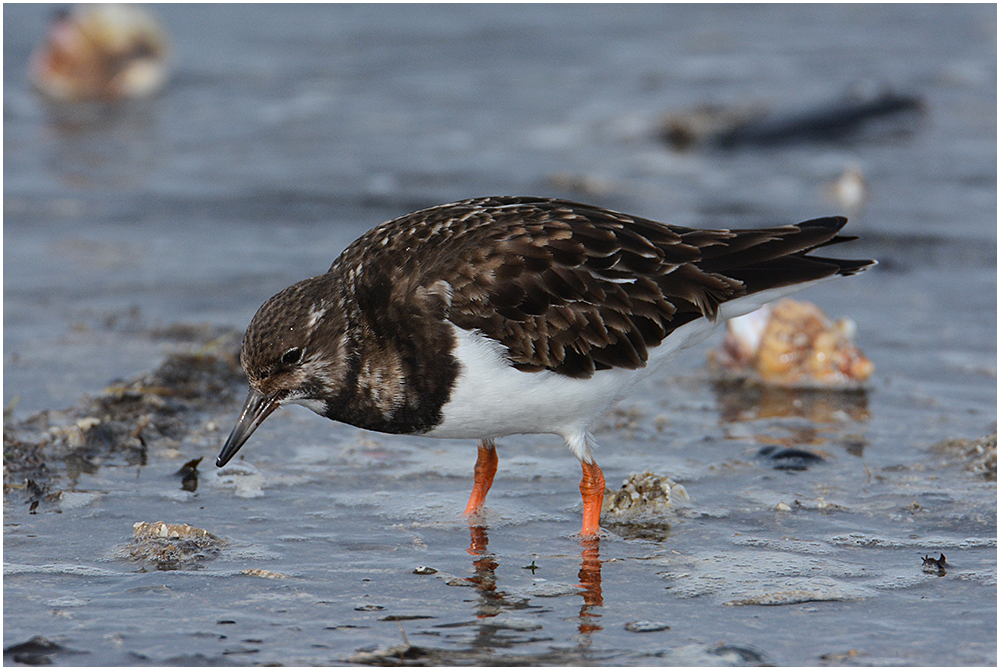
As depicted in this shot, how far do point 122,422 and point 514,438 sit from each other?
2.08 m

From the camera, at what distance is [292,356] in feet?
16.2

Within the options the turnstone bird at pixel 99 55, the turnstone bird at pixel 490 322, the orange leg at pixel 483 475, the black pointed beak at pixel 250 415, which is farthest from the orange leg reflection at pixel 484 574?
the turnstone bird at pixel 99 55

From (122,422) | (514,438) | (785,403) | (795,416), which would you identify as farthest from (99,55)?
(795,416)

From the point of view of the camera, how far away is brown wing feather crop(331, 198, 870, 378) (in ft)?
16.3

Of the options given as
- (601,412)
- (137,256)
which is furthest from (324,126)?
(601,412)

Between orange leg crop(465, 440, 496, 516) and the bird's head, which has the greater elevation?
the bird's head

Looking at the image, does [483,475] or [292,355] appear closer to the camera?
[292,355]

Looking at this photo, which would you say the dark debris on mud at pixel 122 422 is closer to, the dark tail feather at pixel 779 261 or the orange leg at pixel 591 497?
the orange leg at pixel 591 497

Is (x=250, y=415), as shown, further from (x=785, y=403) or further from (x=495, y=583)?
(x=785, y=403)

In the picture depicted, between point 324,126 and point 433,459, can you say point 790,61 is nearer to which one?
point 324,126

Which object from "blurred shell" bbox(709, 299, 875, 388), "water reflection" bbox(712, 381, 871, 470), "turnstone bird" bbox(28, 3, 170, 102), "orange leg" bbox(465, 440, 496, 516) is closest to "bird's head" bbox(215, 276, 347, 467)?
"orange leg" bbox(465, 440, 496, 516)

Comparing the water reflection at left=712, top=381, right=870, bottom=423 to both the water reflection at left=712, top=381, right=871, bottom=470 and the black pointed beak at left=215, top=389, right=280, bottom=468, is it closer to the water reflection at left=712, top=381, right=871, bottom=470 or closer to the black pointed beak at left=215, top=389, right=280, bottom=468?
the water reflection at left=712, top=381, right=871, bottom=470

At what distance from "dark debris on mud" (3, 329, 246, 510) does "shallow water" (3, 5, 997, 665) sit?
87 mm

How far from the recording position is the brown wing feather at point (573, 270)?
16.3 ft
